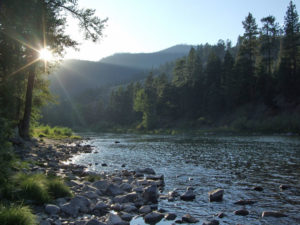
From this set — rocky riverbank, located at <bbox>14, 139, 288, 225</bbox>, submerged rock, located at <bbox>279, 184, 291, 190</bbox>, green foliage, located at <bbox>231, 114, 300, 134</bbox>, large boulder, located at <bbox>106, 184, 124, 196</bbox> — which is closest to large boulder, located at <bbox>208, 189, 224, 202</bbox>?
rocky riverbank, located at <bbox>14, 139, 288, 225</bbox>

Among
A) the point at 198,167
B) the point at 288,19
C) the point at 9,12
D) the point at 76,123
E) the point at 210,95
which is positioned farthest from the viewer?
the point at 76,123

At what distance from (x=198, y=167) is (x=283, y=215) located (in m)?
8.69

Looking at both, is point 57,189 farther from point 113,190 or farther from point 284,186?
point 284,186

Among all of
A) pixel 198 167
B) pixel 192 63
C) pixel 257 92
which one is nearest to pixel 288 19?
pixel 257 92

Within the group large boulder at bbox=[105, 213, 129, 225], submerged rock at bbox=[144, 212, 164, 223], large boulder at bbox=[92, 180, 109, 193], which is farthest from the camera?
large boulder at bbox=[92, 180, 109, 193]

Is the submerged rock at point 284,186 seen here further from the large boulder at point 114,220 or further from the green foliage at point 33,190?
the green foliage at point 33,190

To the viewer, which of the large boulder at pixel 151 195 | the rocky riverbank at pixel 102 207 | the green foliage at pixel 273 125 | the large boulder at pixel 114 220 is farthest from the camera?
the green foliage at pixel 273 125

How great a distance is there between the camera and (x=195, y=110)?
87.5m

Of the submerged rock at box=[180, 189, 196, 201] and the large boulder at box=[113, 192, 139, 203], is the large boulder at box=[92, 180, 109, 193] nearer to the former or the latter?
the large boulder at box=[113, 192, 139, 203]

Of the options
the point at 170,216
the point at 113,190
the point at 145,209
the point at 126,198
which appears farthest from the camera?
the point at 113,190

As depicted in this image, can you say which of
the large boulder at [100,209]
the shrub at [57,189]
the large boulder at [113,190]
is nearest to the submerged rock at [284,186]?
the large boulder at [113,190]

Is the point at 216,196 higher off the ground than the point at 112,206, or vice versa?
the point at 216,196

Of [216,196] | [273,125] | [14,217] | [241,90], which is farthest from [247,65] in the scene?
[14,217]

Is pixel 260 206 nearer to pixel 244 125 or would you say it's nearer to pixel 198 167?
pixel 198 167
